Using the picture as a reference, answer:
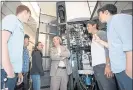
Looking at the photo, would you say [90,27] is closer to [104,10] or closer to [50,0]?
[104,10]

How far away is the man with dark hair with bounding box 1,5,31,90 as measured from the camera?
4.23 ft

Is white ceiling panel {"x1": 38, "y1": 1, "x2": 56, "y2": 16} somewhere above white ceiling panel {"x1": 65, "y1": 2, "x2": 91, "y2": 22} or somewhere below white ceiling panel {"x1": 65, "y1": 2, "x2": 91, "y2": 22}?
above

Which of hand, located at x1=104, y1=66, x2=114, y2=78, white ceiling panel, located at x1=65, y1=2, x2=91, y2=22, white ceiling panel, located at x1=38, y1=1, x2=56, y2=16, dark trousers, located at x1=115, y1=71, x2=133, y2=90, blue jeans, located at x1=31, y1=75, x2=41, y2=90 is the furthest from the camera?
white ceiling panel, located at x1=38, y1=1, x2=56, y2=16

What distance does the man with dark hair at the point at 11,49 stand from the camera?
4.23 feet

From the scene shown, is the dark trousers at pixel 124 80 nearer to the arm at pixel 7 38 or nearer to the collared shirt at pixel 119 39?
the collared shirt at pixel 119 39

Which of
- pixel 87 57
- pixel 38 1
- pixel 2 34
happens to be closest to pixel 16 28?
pixel 2 34

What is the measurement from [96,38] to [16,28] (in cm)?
86

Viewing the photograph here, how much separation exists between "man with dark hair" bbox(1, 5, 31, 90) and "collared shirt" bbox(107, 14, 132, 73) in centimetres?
78

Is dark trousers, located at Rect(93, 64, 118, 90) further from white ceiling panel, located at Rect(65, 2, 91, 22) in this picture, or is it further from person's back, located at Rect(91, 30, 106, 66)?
white ceiling panel, located at Rect(65, 2, 91, 22)

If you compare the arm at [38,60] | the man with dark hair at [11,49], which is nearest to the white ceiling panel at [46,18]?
the arm at [38,60]

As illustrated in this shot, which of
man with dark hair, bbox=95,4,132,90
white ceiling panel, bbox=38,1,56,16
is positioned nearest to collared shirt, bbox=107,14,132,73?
man with dark hair, bbox=95,4,132,90

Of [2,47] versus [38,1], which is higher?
[38,1]

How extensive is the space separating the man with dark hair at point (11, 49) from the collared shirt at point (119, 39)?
2.57ft

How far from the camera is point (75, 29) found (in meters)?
4.09
